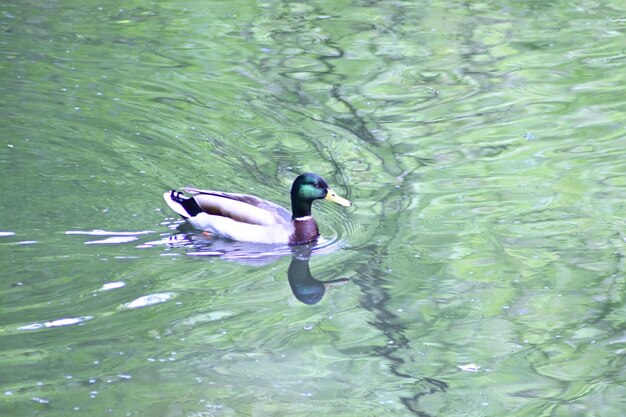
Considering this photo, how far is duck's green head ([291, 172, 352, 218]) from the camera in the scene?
9.32 meters

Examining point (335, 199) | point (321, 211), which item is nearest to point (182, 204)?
point (335, 199)

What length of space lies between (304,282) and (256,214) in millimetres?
1069

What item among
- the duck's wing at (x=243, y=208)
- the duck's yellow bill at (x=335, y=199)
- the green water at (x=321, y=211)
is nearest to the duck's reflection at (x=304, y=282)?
the green water at (x=321, y=211)

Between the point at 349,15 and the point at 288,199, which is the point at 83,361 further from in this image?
the point at 349,15

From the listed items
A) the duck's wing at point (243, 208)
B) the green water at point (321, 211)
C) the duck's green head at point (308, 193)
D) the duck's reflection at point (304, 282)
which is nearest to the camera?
the green water at point (321, 211)

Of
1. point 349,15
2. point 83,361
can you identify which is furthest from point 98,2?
point 83,361

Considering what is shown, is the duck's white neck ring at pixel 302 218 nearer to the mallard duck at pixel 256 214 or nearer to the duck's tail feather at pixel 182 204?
the mallard duck at pixel 256 214

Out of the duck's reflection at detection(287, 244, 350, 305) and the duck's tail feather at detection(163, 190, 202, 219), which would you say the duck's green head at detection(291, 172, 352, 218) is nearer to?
the duck's reflection at detection(287, 244, 350, 305)

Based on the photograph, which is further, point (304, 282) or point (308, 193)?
point (308, 193)

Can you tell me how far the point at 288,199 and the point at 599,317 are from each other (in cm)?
351

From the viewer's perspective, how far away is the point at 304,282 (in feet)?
27.4

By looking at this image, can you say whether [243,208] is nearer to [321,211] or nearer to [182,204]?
[182,204]

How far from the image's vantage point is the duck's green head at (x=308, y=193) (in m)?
9.32

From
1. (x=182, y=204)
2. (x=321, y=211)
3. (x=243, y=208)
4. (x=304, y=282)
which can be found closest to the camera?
(x=304, y=282)
